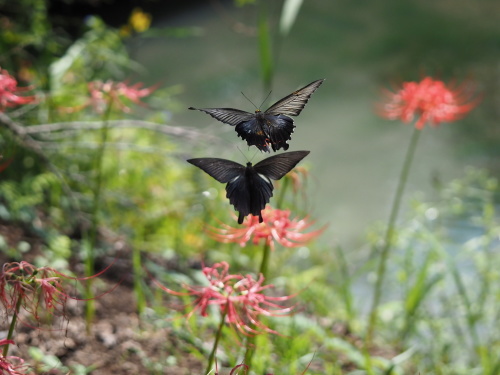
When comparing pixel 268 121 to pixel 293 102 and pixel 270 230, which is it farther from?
pixel 270 230

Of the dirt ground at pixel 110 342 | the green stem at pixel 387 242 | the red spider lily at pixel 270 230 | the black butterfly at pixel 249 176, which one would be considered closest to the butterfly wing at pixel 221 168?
the black butterfly at pixel 249 176

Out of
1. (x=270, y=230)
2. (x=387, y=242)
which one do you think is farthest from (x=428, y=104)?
(x=270, y=230)

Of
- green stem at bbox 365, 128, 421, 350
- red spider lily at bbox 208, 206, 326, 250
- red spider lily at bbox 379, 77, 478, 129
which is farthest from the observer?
green stem at bbox 365, 128, 421, 350

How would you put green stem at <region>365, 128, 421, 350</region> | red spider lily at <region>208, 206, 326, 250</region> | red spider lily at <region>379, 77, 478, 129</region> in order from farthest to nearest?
green stem at <region>365, 128, 421, 350</region> → red spider lily at <region>379, 77, 478, 129</region> → red spider lily at <region>208, 206, 326, 250</region>

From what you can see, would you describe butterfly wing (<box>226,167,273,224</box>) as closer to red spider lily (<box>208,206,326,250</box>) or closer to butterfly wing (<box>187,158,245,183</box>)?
butterfly wing (<box>187,158,245,183</box>)

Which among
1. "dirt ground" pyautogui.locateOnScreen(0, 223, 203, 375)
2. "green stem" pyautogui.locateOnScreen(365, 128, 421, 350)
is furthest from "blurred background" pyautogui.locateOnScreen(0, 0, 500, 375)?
"dirt ground" pyautogui.locateOnScreen(0, 223, 203, 375)

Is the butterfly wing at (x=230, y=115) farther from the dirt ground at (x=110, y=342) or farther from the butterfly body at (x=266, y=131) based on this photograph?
the dirt ground at (x=110, y=342)

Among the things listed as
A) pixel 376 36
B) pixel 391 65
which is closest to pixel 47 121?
pixel 391 65

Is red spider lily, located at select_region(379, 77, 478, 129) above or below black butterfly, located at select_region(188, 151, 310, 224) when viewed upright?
above
